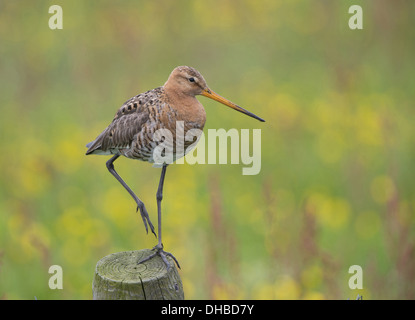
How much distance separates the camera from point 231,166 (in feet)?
27.1

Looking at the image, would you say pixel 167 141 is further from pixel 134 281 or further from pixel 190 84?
pixel 134 281

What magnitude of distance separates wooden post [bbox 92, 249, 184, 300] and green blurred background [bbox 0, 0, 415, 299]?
116 cm

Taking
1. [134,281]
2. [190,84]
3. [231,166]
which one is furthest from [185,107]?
[231,166]

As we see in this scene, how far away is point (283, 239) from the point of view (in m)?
6.25

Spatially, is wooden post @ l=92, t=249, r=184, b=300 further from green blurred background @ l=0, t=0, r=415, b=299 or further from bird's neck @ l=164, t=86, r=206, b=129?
green blurred background @ l=0, t=0, r=415, b=299

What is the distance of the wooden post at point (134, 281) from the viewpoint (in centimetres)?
343

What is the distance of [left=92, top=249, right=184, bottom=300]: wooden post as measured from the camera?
3.43 metres

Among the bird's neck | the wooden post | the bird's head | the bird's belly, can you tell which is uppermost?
the bird's head

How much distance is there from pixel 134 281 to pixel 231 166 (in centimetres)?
494

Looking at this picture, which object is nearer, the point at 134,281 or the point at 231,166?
the point at 134,281

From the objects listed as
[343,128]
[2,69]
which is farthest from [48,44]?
[343,128]

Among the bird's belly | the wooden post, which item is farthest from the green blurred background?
the wooden post

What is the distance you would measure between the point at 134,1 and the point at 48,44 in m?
1.82

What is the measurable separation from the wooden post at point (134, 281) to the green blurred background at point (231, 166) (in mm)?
1162
